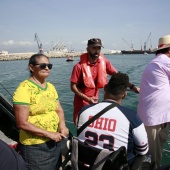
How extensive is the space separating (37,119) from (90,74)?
4.50 ft

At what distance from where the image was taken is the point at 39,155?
2.32 metres

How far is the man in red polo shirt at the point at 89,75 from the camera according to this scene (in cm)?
337

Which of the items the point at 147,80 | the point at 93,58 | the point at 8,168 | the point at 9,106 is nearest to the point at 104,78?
the point at 93,58

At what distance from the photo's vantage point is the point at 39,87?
234cm

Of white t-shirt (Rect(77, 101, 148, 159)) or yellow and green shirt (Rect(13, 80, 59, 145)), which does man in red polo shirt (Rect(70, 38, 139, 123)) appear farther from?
white t-shirt (Rect(77, 101, 148, 159))

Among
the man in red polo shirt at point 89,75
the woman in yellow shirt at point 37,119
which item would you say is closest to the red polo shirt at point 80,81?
the man in red polo shirt at point 89,75

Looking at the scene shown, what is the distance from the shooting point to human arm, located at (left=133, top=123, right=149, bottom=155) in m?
1.94

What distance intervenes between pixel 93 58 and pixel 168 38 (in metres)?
1.25

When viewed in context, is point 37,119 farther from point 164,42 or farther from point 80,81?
point 164,42

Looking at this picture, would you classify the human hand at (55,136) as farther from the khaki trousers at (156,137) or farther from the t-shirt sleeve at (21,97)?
the khaki trousers at (156,137)

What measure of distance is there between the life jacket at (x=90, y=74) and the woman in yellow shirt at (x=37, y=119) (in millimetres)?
957

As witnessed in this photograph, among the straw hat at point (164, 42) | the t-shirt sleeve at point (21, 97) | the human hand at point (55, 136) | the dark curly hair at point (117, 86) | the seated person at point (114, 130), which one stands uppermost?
the straw hat at point (164, 42)

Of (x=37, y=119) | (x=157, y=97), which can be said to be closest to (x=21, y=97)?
(x=37, y=119)

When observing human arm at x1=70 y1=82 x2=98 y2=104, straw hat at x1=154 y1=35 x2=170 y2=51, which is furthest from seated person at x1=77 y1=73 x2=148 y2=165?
human arm at x1=70 y1=82 x2=98 y2=104
